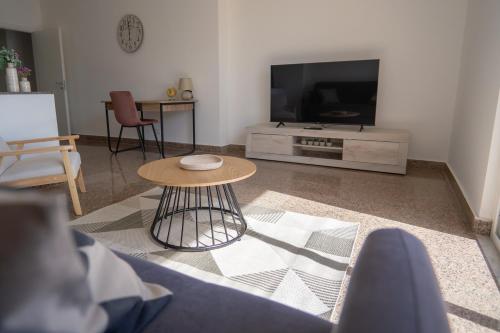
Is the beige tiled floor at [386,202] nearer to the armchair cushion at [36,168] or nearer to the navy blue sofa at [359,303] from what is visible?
the armchair cushion at [36,168]

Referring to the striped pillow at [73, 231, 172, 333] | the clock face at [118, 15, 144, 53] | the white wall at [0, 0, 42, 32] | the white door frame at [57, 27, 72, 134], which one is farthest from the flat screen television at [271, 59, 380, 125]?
the white wall at [0, 0, 42, 32]

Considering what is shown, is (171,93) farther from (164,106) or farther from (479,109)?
(479,109)

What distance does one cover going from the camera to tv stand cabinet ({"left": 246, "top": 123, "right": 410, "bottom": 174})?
3.53 metres

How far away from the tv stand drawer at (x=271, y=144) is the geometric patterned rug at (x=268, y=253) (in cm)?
173

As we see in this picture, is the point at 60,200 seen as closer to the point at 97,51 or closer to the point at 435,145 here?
the point at 435,145

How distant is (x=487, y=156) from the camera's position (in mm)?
2068

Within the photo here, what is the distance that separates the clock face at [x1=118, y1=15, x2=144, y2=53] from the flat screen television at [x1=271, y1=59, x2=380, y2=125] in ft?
8.01

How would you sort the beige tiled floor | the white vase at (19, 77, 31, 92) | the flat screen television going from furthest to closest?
the flat screen television < the white vase at (19, 77, 31, 92) < the beige tiled floor

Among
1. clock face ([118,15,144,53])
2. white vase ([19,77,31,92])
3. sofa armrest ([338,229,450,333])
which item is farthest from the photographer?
clock face ([118,15,144,53])

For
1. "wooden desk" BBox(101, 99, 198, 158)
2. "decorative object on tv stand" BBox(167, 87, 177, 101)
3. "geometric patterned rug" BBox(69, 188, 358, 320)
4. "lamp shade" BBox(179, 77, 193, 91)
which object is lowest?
"geometric patterned rug" BBox(69, 188, 358, 320)

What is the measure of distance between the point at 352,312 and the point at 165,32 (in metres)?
5.19

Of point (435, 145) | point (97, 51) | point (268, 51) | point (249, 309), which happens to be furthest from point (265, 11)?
point (249, 309)

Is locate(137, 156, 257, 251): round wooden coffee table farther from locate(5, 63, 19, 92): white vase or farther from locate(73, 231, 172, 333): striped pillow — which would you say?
locate(5, 63, 19, 92): white vase

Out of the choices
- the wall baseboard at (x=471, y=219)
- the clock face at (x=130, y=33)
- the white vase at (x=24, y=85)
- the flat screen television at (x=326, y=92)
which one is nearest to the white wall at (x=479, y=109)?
the wall baseboard at (x=471, y=219)
